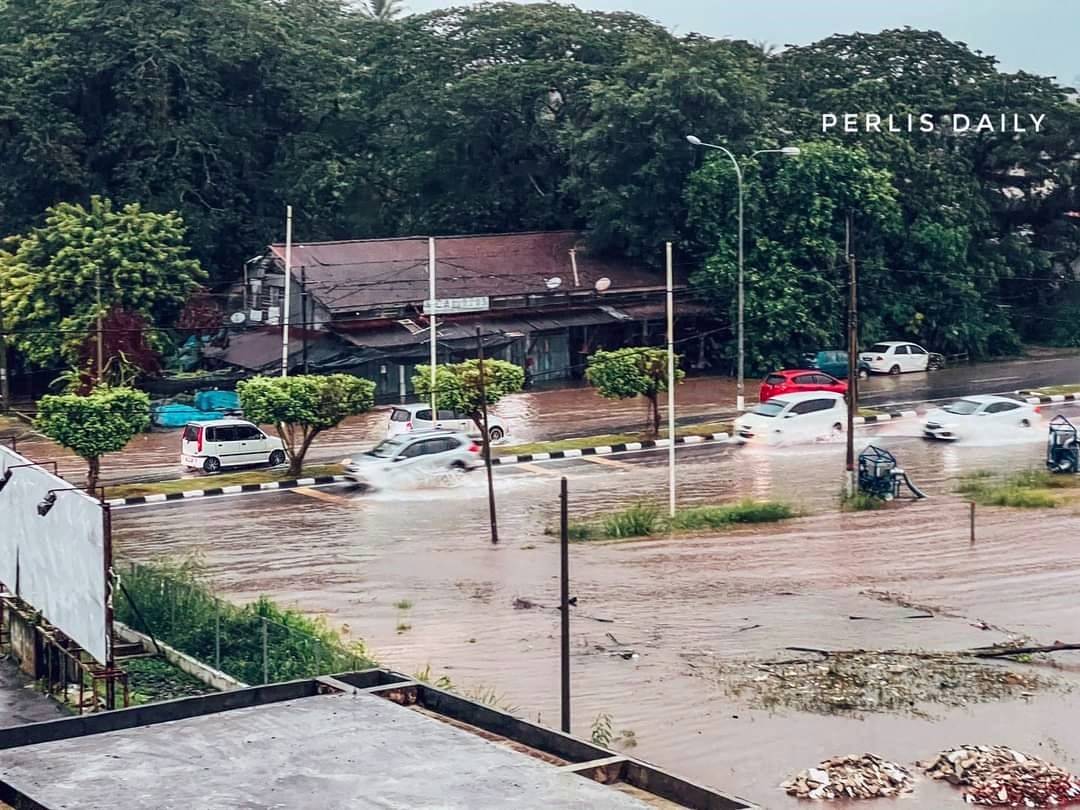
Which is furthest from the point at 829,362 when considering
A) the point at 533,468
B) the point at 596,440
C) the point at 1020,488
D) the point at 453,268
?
the point at 1020,488

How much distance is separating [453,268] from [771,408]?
39.0 feet

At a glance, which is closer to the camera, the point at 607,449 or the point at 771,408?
the point at 607,449

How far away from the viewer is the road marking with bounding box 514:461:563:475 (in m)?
31.7

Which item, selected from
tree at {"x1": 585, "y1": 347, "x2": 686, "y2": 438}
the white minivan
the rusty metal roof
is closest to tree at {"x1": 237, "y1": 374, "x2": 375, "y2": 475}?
the white minivan

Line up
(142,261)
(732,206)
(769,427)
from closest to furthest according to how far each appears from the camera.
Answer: (769,427) < (142,261) < (732,206)

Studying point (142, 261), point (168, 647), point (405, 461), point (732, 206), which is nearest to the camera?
point (168, 647)

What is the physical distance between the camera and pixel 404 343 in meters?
40.9

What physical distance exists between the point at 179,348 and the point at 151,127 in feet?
23.5

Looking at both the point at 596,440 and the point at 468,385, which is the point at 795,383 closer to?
the point at 596,440

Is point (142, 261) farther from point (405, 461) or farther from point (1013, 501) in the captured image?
point (1013, 501)

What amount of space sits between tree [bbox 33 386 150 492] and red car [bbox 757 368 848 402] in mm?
15759

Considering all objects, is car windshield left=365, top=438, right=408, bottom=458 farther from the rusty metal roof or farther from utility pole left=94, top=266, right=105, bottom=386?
the rusty metal roof

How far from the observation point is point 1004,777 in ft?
49.3

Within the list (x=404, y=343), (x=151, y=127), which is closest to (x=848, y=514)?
(x=404, y=343)
